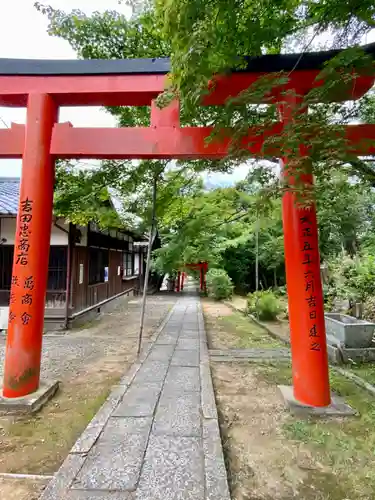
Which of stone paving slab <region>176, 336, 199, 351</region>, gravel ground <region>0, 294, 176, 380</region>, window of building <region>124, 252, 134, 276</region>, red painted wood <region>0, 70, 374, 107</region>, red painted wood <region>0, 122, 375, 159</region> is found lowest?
gravel ground <region>0, 294, 176, 380</region>

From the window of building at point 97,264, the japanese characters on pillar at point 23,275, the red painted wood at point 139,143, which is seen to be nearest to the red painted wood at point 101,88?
the red painted wood at point 139,143

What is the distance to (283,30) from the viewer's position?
11.0ft

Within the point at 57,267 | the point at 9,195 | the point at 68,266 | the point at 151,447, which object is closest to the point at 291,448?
the point at 151,447

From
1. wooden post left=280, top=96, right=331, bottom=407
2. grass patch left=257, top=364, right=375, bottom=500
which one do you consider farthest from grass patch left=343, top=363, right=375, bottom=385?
wooden post left=280, top=96, right=331, bottom=407

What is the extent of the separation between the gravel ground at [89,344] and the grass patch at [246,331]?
8.01 feet

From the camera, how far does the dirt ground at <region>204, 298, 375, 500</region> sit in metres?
2.47

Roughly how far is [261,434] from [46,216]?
3859 mm

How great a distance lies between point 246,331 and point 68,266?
19.0 ft

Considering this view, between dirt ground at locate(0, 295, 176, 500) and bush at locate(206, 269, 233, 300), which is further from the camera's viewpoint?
bush at locate(206, 269, 233, 300)

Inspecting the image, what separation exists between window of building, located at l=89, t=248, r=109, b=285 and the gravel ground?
5.07ft

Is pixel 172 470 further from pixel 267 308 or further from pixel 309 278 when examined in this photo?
pixel 267 308

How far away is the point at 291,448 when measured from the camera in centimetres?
303

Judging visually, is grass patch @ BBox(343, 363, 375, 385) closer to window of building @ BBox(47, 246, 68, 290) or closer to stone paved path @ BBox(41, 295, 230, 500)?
stone paved path @ BBox(41, 295, 230, 500)

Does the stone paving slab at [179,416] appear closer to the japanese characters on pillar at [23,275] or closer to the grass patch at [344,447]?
the grass patch at [344,447]
